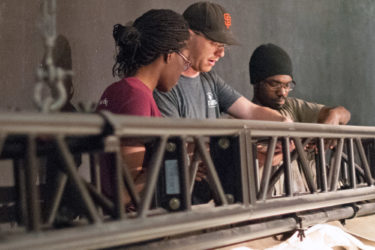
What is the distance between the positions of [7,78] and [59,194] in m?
1.58

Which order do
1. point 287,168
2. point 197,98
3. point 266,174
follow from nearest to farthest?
point 266,174 < point 287,168 < point 197,98

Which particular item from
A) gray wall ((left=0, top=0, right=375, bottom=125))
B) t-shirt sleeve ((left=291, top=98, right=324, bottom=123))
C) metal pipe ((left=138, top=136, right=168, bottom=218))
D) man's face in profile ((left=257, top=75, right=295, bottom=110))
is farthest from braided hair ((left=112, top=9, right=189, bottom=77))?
t-shirt sleeve ((left=291, top=98, right=324, bottom=123))

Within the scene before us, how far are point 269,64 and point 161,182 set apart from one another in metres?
1.69

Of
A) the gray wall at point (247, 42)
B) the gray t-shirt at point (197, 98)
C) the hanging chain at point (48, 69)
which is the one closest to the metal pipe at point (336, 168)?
the gray t-shirt at point (197, 98)

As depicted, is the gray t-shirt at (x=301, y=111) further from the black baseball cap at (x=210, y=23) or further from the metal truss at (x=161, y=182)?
the metal truss at (x=161, y=182)

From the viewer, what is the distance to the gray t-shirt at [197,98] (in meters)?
2.22

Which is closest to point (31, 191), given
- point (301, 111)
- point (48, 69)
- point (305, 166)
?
point (48, 69)

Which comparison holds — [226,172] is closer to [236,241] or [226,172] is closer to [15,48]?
[236,241]

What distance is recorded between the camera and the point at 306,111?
3.00 metres

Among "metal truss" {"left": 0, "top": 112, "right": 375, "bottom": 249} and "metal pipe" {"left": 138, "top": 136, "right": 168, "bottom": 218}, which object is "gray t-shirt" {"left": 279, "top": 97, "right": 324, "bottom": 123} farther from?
"metal pipe" {"left": 138, "top": 136, "right": 168, "bottom": 218}

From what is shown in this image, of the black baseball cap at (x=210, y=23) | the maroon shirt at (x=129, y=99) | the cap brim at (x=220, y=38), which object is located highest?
the black baseball cap at (x=210, y=23)

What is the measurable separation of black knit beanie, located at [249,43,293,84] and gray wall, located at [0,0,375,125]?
2.18ft

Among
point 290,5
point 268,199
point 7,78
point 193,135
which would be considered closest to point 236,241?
point 268,199

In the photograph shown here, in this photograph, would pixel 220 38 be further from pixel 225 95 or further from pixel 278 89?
pixel 278 89
